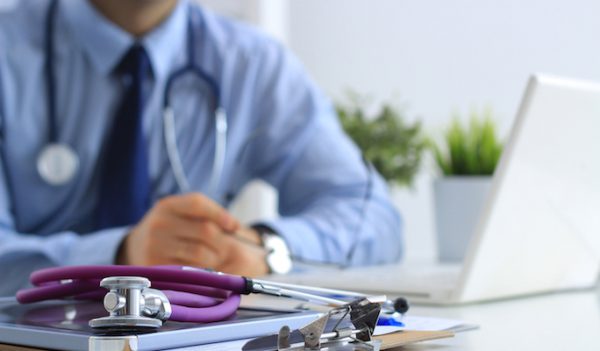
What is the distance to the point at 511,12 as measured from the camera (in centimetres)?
196

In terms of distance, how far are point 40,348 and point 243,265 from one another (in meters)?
0.63

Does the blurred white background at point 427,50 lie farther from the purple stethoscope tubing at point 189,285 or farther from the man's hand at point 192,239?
the purple stethoscope tubing at point 189,285

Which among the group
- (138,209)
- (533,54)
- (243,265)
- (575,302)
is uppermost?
(533,54)

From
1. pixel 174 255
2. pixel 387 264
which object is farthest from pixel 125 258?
pixel 387 264

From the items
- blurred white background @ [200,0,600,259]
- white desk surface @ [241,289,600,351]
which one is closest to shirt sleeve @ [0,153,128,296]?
white desk surface @ [241,289,600,351]

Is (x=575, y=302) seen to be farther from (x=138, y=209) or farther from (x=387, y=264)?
(x=138, y=209)

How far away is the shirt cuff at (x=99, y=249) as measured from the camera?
110cm

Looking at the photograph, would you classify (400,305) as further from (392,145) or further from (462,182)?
(392,145)

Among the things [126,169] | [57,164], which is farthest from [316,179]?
[57,164]

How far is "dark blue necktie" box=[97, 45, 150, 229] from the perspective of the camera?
138 centimetres

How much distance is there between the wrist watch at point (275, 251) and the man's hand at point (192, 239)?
19mm

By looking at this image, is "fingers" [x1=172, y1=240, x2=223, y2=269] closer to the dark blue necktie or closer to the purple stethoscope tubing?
the dark blue necktie

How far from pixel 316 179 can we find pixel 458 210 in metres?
0.25

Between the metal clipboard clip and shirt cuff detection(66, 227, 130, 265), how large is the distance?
69 centimetres
